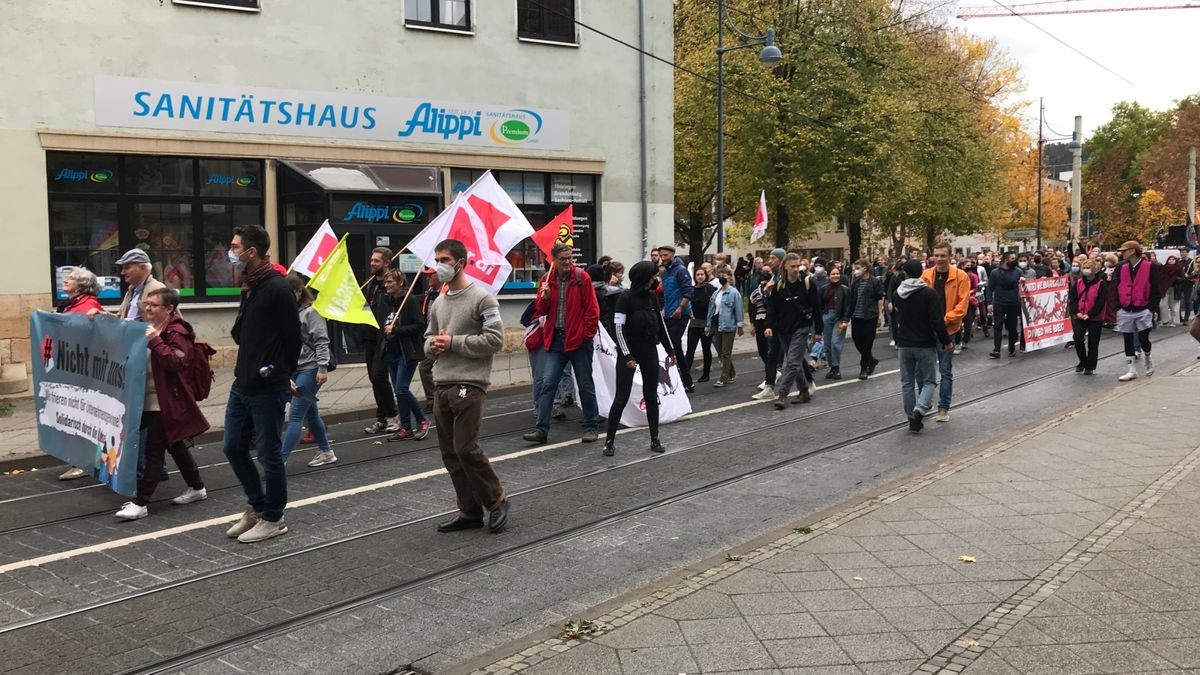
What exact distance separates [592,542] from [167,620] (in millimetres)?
2405

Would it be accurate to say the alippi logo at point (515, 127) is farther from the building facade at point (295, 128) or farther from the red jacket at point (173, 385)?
the red jacket at point (173, 385)

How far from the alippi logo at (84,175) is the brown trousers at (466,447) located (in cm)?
1094

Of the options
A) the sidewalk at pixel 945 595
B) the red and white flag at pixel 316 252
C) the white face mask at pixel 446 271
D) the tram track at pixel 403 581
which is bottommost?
the tram track at pixel 403 581

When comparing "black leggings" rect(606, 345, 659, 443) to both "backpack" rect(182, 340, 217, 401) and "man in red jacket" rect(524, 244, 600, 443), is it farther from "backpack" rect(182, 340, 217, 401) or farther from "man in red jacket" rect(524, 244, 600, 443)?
"backpack" rect(182, 340, 217, 401)

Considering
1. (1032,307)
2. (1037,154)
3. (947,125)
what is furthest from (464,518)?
(1037,154)

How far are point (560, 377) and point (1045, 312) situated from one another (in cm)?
1208

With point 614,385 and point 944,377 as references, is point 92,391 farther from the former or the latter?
point 944,377

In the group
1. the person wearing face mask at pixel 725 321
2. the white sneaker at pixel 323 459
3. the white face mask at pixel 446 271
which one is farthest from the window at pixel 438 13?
the white face mask at pixel 446 271

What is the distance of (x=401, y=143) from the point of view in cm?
1734

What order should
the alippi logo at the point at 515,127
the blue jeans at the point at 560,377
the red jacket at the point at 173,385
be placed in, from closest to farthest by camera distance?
the red jacket at the point at 173,385, the blue jeans at the point at 560,377, the alippi logo at the point at 515,127

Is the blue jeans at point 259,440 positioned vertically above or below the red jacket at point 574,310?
below

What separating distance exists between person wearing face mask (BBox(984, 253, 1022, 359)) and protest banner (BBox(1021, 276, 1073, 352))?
38 centimetres

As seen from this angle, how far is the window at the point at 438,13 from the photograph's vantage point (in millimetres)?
17375

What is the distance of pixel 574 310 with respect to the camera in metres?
9.62
